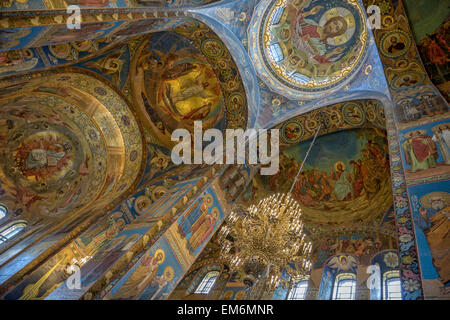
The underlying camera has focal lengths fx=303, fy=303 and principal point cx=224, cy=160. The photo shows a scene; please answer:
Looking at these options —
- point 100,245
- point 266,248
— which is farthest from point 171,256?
point 100,245

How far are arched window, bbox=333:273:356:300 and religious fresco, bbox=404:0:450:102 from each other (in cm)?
572

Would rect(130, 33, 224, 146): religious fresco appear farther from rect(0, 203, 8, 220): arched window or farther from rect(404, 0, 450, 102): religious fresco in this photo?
rect(404, 0, 450, 102): religious fresco

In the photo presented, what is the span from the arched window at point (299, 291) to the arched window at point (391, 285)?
2315 millimetres

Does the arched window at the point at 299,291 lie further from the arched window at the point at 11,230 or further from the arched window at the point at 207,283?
the arched window at the point at 11,230

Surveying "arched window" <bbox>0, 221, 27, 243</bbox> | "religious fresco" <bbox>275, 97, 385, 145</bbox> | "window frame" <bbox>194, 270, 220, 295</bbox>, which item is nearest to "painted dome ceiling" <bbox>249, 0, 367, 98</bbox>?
"religious fresco" <bbox>275, 97, 385, 145</bbox>

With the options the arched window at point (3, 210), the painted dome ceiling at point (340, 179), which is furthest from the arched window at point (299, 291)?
the arched window at point (3, 210)

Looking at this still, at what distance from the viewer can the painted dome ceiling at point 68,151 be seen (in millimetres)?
10758

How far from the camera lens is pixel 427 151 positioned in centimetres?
566

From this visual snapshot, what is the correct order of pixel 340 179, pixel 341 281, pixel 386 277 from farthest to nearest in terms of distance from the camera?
pixel 340 179, pixel 341 281, pixel 386 277

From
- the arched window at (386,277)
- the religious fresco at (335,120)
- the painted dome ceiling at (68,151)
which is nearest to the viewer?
the arched window at (386,277)

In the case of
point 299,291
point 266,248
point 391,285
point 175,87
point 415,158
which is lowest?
point 299,291

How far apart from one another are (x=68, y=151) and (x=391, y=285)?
1181 centimetres

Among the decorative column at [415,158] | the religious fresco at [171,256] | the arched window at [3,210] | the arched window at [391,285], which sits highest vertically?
the decorative column at [415,158]

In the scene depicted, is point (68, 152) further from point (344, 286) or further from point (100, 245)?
point (344, 286)
